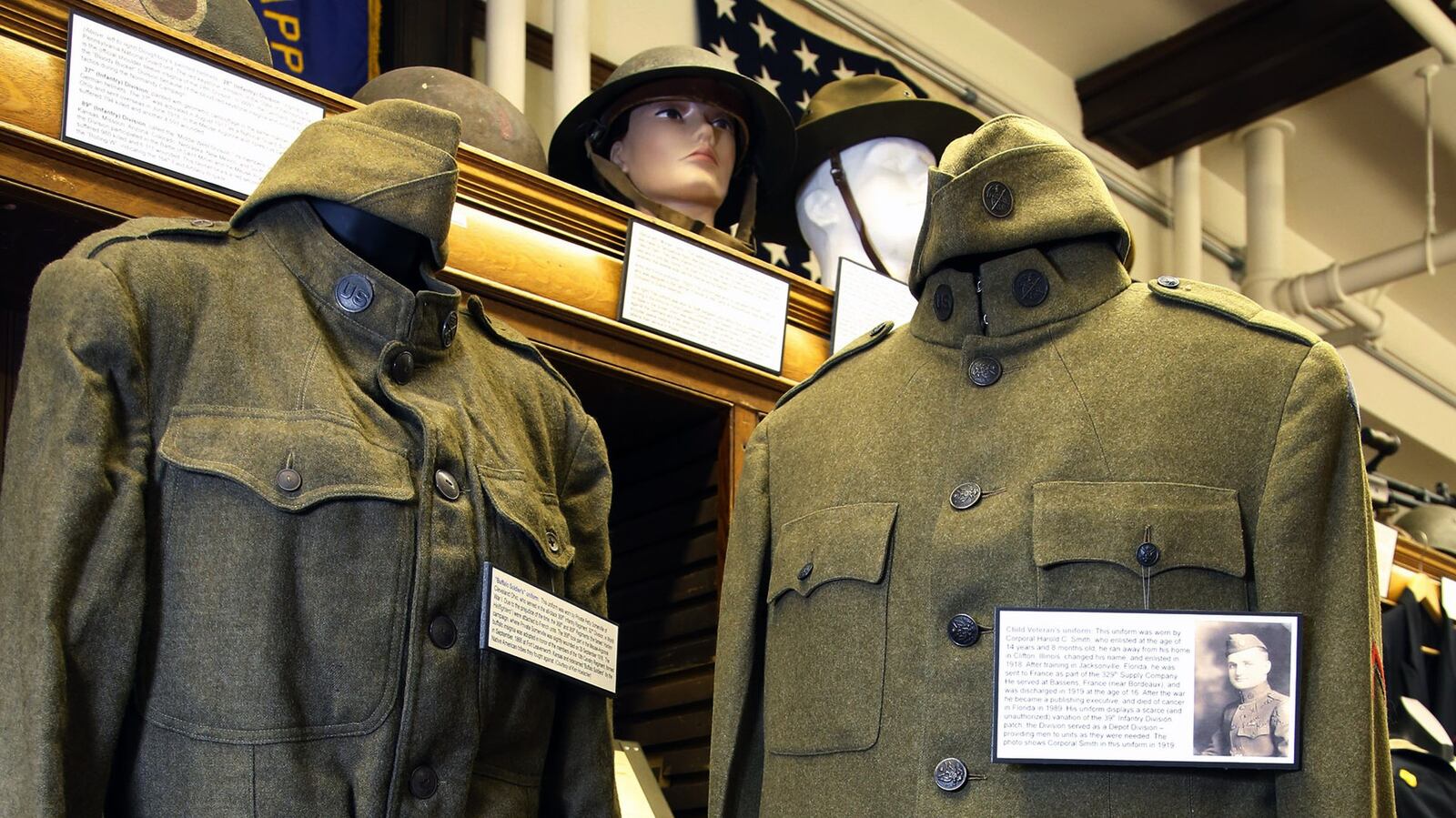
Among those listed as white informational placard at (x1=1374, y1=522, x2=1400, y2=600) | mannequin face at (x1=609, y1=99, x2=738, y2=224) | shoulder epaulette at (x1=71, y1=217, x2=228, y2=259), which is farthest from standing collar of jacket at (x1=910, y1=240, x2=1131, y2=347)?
white informational placard at (x1=1374, y1=522, x2=1400, y2=600)

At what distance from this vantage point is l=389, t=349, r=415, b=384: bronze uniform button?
1.80 metres

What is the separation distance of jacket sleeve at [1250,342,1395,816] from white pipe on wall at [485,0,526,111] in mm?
2221

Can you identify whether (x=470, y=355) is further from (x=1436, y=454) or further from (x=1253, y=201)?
(x=1436, y=454)

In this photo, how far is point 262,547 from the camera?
158 centimetres

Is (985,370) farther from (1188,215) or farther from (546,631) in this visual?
(1188,215)

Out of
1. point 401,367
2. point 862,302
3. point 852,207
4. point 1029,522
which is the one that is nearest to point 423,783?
point 401,367

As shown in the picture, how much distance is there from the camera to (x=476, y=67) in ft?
12.0

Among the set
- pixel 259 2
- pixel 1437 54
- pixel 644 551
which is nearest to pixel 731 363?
pixel 644 551

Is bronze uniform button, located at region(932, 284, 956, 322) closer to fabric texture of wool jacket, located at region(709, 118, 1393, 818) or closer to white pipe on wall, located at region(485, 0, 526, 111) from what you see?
fabric texture of wool jacket, located at region(709, 118, 1393, 818)

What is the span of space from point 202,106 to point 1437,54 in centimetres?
472

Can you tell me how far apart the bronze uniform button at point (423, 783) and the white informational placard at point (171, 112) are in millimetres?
780

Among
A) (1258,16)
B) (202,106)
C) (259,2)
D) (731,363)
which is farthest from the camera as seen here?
(1258,16)

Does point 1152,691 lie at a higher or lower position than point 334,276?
lower

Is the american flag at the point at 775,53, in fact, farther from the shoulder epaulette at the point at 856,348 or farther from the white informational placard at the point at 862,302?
the shoulder epaulette at the point at 856,348
